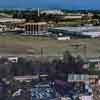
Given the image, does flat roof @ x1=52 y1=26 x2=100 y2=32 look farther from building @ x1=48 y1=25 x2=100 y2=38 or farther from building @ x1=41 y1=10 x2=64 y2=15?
building @ x1=41 y1=10 x2=64 y2=15

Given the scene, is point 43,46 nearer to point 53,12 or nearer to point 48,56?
point 48,56

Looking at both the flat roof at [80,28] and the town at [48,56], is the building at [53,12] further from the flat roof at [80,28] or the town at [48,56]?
the flat roof at [80,28]

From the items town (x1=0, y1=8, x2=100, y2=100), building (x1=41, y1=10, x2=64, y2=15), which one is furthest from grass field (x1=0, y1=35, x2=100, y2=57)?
building (x1=41, y1=10, x2=64, y2=15)

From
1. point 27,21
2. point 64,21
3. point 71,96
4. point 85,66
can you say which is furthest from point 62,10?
point 71,96

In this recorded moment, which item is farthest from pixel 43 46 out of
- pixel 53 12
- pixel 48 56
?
pixel 53 12

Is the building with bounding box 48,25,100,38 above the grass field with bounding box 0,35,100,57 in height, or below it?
above

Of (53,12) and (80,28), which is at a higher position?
(53,12)

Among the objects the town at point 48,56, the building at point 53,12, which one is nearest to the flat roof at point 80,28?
the town at point 48,56
